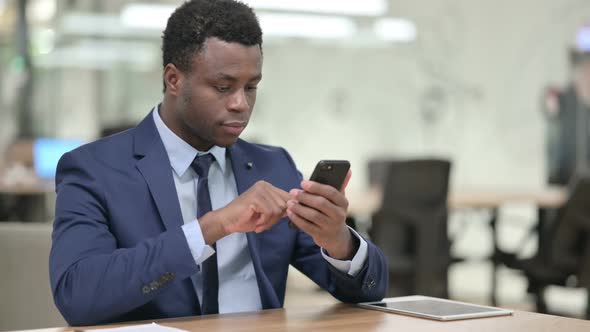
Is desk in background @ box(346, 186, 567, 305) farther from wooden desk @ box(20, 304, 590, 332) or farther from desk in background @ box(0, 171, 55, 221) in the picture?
wooden desk @ box(20, 304, 590, 332)

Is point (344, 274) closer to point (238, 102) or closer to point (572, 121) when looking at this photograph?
point (238, 102)

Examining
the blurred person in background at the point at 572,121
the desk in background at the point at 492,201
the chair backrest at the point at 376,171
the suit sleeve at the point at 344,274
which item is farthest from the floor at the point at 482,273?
the suit sleeve at the point at 344,274

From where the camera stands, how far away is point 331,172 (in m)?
1.73

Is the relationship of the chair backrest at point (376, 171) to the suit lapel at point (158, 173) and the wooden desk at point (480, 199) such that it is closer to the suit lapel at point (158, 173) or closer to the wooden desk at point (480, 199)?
the wooden desk at point (480, 199)

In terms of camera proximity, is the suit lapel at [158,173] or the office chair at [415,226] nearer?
the suit lapel at [158,173]

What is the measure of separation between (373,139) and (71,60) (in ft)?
9.51

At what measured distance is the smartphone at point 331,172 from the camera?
171cm

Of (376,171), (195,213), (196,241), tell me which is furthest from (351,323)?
(376,171)

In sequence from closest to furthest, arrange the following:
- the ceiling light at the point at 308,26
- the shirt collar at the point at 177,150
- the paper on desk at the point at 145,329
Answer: the paper on desk at the point at 145,329 < the shirt collar at the point at 177,150 < the ceiling light at the point at 308,26

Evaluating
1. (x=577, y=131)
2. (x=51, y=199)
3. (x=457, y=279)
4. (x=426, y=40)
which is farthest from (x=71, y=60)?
(x=577, y=131)

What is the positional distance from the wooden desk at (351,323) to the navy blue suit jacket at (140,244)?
11 cm

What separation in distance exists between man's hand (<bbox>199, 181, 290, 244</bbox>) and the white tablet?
0.33 meters

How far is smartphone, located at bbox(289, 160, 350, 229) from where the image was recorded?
5.60 ft

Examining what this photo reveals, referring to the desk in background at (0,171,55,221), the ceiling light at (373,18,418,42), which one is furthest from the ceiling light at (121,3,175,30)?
the ceiling light at (373,18,418,42)
